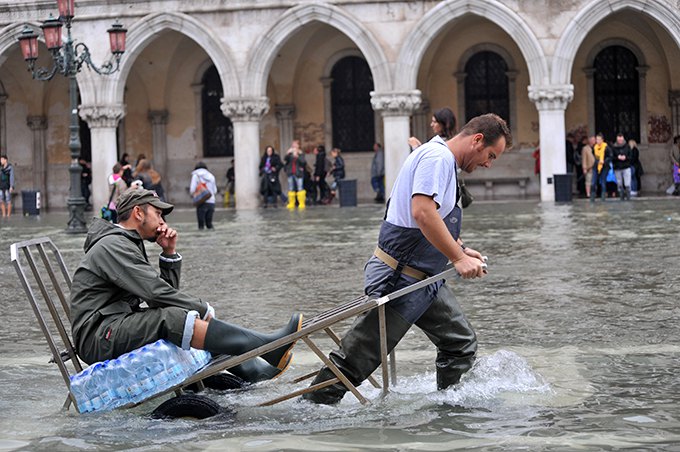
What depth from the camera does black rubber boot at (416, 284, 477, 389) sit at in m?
6.54

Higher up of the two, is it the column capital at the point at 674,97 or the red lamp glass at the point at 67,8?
the red lamp glass at the point at 67,8

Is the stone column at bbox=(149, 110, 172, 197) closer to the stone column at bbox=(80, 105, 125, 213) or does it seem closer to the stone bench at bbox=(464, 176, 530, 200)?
the stone column at bbox=(80, 105, 125, 213)

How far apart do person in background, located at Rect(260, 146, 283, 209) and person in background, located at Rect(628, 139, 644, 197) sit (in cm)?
801

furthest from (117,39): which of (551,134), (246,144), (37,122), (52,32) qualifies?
(37,122)

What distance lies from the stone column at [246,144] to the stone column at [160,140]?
431 centimetres

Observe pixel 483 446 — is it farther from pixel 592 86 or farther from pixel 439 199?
pixel 592 86

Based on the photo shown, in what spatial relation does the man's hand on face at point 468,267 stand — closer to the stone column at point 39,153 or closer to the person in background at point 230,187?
the person in background at point 230,187

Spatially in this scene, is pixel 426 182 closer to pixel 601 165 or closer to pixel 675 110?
pixel 601 165

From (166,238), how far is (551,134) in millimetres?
22783

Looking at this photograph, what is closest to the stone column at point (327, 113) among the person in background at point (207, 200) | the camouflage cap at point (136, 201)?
the person in background at point (207, 200)

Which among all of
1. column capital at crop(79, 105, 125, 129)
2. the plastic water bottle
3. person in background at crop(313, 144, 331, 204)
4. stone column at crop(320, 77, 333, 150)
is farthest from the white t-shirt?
stone column at crop(320, 77, 333, 150)

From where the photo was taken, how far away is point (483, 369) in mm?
6832

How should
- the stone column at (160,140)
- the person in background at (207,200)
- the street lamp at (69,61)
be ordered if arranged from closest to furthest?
the person in background at (207,200) < the street lamp at (69,61) < the stone column at (160,140)

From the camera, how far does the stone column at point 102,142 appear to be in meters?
30.9
